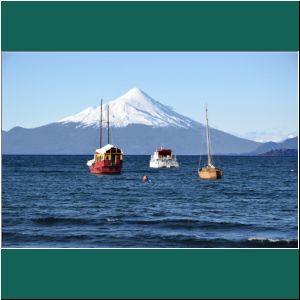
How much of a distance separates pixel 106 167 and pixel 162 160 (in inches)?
562

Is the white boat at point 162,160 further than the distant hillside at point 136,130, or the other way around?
the white boat at point 162,160

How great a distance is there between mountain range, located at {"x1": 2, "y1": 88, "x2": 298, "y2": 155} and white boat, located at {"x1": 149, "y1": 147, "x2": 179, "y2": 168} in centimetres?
139

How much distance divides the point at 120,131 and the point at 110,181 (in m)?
4.72

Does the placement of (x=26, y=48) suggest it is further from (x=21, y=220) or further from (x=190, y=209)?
(x=190, y=209)

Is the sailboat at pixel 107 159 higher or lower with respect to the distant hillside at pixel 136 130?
lower

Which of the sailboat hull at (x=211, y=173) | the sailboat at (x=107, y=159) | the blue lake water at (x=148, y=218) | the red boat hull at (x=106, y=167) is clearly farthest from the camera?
the red boat hull at (x=106, y=167)

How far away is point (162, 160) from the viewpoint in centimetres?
5072

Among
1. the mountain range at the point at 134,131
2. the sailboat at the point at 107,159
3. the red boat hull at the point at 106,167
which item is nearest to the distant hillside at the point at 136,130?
the mountain range at the point at 134,131

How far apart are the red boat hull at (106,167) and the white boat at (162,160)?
11.2 metres

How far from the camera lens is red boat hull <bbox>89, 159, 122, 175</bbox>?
3675 centimetres

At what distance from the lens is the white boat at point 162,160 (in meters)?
50.0

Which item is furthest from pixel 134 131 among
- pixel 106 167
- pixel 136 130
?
pixel 106 167

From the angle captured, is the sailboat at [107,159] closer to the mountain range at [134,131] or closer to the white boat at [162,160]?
the mountain range at [134,131]

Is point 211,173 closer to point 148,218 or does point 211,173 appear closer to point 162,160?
point 162,160
